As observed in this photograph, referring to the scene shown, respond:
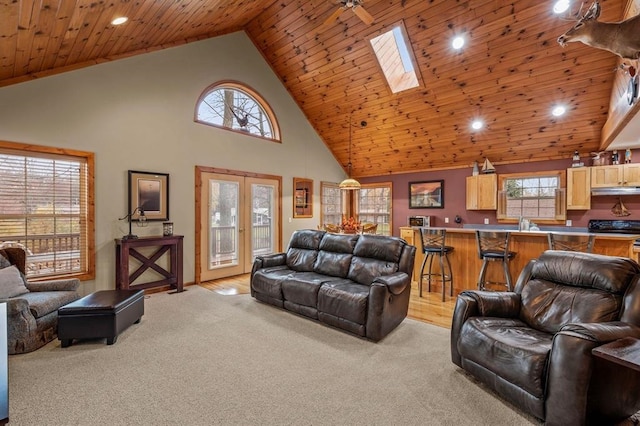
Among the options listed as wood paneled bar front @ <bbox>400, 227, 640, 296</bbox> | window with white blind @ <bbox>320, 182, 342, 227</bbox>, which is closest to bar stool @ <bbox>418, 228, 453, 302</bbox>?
wood paneled bar front @ <bbox>400, 227, 640, 296</bbox>

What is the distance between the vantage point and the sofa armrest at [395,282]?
3.16 m

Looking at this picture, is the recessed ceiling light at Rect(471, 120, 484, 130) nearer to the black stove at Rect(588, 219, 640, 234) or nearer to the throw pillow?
the black stove at Rect(588, 219, 640, 234)

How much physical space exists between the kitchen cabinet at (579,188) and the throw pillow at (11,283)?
8411 mm

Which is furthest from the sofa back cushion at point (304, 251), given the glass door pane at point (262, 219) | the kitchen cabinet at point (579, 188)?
the kitchen cabinet at point (579, 188)

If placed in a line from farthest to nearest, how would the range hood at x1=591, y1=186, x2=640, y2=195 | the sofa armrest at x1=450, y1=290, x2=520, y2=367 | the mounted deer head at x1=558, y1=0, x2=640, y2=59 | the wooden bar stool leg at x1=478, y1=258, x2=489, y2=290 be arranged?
1. the range hood at x1=591, y1=186, x2=640, y2=195
2. the wooden bar stool leg at x1=478, y1=258, x2=489, y2=290
3. the mounted deer head at x1=558, y1=0, x2=640, y2=59
4. the sofa armrest at x1=450, y1=290, x2=520, y2=367

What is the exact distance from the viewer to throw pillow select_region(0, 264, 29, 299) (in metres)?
3.12

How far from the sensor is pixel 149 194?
198 inches

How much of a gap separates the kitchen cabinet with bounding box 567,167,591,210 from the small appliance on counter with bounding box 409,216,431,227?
2.76m

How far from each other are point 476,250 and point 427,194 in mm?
3190

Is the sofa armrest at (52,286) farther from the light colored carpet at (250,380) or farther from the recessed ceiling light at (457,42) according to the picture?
the recessed ceiling light at (457,42)

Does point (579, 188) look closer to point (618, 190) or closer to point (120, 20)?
point (618, 190)

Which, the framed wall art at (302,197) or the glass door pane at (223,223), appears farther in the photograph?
the framed wall art at (302,197)

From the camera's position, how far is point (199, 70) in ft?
18.5

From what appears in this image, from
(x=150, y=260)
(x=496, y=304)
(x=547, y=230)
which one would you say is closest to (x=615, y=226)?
(x=547, y=230)
